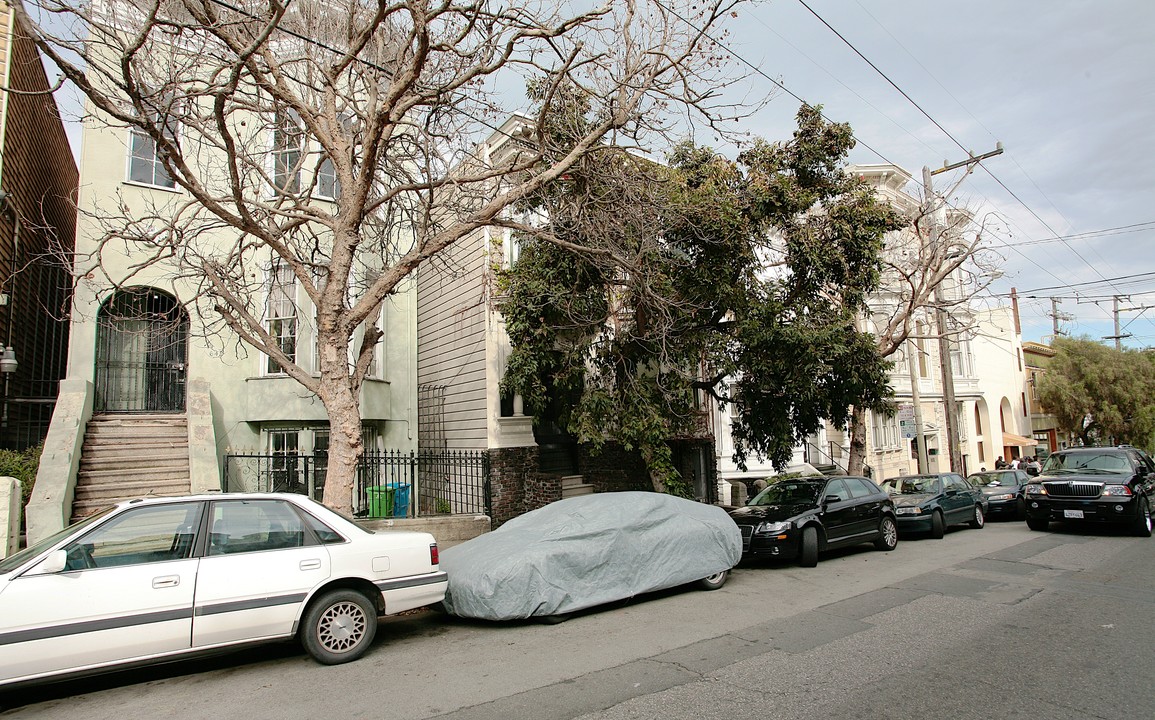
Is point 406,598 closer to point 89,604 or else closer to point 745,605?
point 89,604

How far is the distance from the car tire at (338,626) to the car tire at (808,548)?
6.96 meters

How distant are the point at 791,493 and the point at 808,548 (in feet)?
4.62

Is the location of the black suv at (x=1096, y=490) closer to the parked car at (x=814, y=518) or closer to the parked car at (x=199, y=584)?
the parked car at (x=814, y=518)

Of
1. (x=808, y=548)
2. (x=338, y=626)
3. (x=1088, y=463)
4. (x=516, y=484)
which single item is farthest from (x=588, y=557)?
(x=1088, y=463)

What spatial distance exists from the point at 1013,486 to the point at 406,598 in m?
17.9

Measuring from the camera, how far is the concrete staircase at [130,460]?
11.3m

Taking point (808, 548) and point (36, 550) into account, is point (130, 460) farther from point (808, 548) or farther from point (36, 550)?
Result: point (808, 548)

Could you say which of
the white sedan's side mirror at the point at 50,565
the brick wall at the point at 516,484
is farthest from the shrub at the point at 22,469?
the brick wall at the point at 516,484

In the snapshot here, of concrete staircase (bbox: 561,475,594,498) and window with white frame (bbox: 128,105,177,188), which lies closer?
window with white frame (bbox: 128,105,177,188)

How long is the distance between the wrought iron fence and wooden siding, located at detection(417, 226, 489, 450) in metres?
0.67

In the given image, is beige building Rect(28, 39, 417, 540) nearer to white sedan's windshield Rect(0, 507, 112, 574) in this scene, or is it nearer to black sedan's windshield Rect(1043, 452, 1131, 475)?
white sedan's windshield Rect(0, 507, 112, 574)

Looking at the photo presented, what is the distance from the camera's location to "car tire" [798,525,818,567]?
35.0ft

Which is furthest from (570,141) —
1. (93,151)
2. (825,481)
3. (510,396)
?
(93,151)

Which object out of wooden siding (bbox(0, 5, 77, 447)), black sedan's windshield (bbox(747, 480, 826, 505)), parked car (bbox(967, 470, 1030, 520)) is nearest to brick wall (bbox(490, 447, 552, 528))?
black sedan's windshield (bbox(747, 480, 826, 505))
